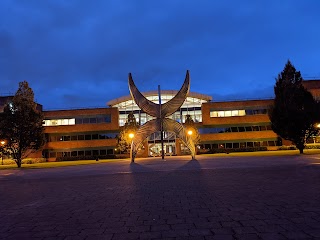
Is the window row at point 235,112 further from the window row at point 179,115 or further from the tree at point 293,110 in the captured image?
the tree at point 293,110

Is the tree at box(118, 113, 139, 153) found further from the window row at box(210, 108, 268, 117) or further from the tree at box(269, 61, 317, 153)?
the tree at box(269, 61, 317, 153)

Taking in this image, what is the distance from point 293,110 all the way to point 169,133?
25967mm

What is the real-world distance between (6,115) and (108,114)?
23.2 metres

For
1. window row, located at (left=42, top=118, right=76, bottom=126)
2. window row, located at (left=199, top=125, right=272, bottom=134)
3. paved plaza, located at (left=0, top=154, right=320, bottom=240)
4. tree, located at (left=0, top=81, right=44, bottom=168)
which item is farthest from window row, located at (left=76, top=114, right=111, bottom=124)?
paved plaza, located at (left=0, top=154, right=320, bottom=240)

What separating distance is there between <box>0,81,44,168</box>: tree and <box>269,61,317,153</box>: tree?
26.4 m

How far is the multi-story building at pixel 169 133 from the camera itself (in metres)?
53.8

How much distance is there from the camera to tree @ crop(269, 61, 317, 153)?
1273 inches

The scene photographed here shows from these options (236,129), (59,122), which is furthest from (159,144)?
(59,122)

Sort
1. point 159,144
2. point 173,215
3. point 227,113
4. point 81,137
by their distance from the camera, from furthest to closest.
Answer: point 227,113 < point 81,137 < point 159,144 < point 173,215

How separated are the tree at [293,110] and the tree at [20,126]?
26.4 meters

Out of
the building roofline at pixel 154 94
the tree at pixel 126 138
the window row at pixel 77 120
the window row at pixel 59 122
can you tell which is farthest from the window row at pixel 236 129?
the window row at pixel 59 122

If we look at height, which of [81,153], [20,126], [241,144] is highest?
[20,126]

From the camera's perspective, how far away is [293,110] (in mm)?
32500

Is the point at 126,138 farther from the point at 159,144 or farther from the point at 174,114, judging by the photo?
the point at 174,114
